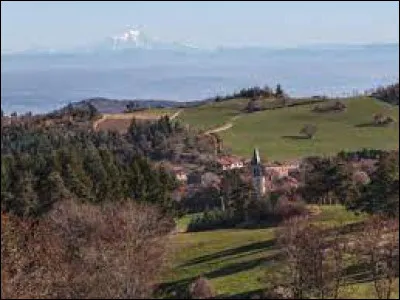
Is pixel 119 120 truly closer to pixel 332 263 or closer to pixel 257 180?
pixel 257 180

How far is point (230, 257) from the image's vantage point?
24.7m

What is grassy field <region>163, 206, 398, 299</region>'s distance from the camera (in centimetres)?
1900

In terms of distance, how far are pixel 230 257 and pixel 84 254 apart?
6.89 meters

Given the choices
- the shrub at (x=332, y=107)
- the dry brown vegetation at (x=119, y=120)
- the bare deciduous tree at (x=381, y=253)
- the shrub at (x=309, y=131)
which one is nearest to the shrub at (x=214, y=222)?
the bare deciduous tree at (x=381, y=253)

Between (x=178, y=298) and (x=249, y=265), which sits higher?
(x=178, y=298)

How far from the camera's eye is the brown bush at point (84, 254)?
12.2 meters

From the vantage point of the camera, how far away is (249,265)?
878 inches

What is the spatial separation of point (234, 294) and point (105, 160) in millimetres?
19645

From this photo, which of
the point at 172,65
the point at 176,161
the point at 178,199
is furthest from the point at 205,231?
the point at 172,65

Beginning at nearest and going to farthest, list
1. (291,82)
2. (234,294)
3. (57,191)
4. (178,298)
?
(178,298)
(234,294)
(57,191)
(291,82)

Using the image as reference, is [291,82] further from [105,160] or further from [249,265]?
[249,265]

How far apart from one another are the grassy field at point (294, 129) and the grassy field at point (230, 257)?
3045cm

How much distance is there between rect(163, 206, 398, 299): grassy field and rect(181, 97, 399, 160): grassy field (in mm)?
30446

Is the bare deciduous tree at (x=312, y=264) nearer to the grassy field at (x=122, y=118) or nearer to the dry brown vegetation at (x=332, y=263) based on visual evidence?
the dry brown vegetation at (x=332, y=263)
